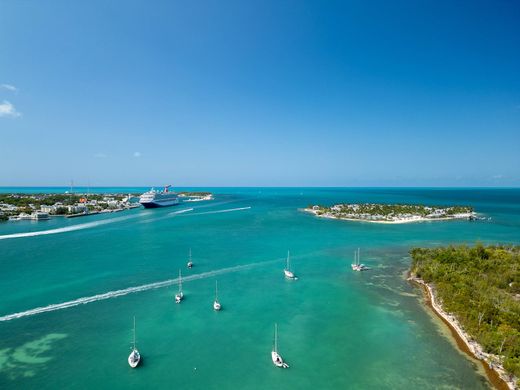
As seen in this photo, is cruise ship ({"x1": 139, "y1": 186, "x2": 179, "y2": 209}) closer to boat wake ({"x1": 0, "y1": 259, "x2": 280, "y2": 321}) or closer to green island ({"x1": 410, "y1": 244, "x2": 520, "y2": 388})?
boat wake ({"x1": 0, "y1": 259, "x2": 280, "y2": 321})

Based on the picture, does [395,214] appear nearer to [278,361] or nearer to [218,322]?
[218,322]

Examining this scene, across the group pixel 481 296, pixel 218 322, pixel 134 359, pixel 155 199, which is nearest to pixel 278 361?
pixel 218 322

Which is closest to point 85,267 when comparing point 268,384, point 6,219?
point 268,384

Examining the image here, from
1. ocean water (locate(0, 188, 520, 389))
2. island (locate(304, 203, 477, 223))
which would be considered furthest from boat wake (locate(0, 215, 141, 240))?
island (locate(304, 203, 477, 223))

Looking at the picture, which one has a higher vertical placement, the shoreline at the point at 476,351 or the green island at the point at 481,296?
the green island at the point at 481,296

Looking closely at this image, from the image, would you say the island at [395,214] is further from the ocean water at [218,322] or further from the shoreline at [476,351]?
the shoreline at [476,351]

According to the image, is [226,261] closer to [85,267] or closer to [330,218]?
[85,267]

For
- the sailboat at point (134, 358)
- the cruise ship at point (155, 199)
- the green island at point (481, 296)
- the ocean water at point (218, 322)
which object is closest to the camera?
the ocean water at point (218, 322)

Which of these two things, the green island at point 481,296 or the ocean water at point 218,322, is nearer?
the ocean water at point 218,322

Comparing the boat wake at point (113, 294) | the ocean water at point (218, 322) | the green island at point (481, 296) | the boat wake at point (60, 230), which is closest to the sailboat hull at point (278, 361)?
the ocean water at point (218, 322)
